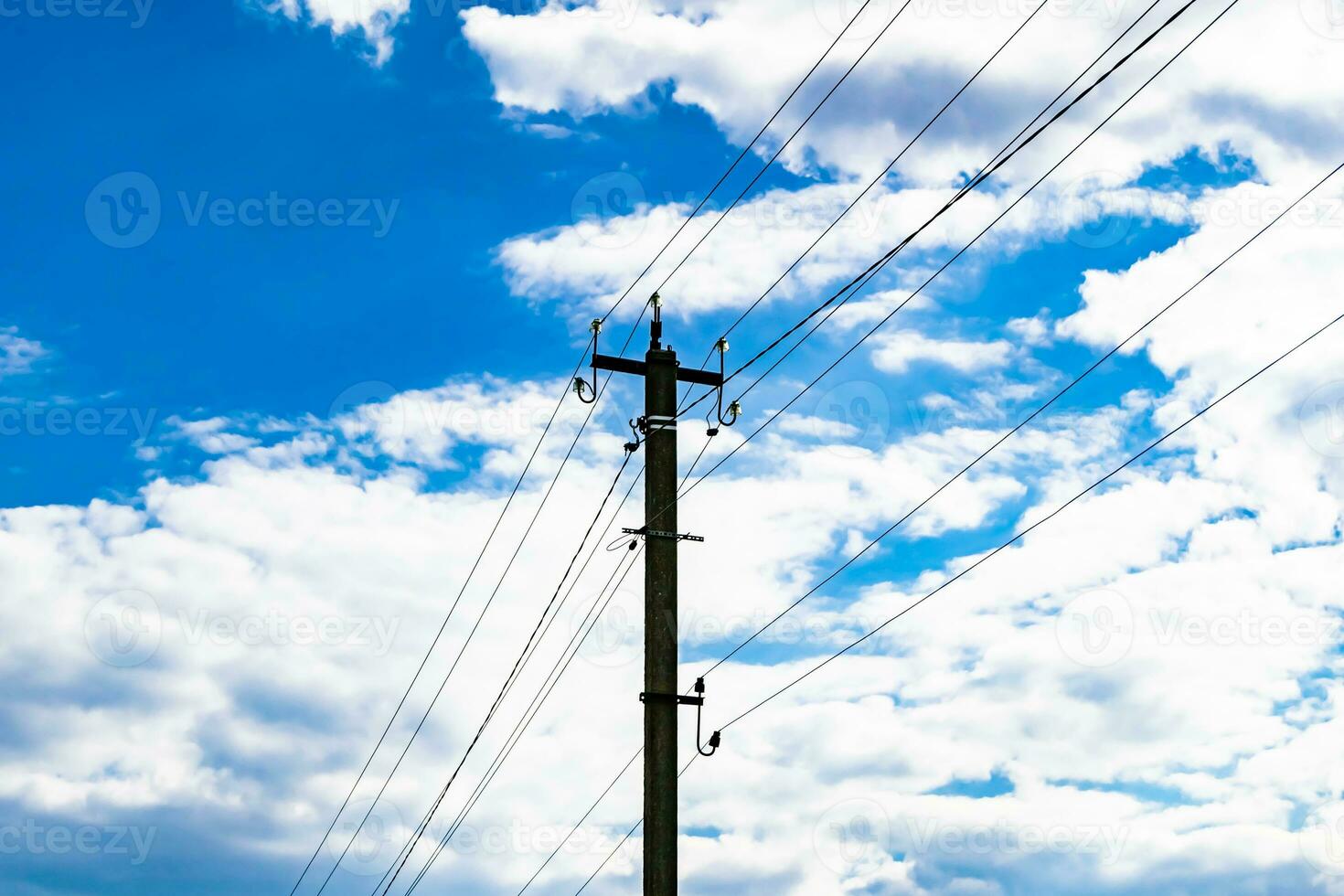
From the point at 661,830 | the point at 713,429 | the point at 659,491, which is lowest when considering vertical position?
the point at 661,830

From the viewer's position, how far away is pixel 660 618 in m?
15.0

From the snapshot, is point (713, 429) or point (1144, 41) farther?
point (713, 429)

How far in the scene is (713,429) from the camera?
1677 cm

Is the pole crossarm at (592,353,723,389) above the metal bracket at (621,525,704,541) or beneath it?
above

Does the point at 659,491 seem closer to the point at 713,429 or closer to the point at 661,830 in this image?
the point at 713,429

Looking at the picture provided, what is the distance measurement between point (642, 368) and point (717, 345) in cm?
96

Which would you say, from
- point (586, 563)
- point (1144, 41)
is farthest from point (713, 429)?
point (1144, 41)

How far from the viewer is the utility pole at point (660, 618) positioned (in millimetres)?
14367

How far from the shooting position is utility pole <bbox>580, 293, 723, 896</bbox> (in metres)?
14.4

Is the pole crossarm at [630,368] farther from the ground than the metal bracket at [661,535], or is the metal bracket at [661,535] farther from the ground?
the pole crossarm at [630,368]

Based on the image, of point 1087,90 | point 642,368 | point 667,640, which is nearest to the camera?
point 1087,90

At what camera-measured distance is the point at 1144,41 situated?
10.5 meters

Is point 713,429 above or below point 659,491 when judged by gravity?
above

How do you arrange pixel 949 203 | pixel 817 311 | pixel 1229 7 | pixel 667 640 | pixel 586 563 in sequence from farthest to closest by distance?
pixel 586 563 → pixel 667 640 → pixel 817 311 → pixel 949 203 → pixel 1229 7
